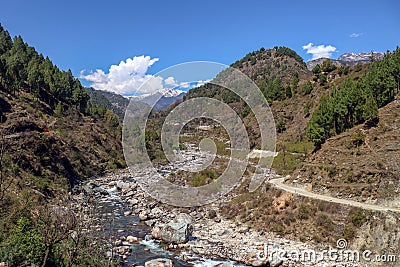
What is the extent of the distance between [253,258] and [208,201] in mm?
10768

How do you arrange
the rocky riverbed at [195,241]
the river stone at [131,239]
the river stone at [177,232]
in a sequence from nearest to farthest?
the rocky riverbed at [195,241], the river stone at [177,232], the river stone at [131,239]

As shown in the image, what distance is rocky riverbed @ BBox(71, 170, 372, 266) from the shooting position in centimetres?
1538

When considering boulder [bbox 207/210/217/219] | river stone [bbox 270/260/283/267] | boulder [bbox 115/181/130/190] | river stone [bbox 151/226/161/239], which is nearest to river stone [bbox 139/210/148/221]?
river stone [bbox 151/226/161/239]

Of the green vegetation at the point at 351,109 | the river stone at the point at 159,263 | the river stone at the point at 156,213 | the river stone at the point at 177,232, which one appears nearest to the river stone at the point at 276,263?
the river stone at the point at 159,263

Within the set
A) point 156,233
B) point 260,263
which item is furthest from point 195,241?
point 260,263

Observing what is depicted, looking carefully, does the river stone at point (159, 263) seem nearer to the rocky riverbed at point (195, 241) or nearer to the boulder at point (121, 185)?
the rocky riverbed at point (195, 241)

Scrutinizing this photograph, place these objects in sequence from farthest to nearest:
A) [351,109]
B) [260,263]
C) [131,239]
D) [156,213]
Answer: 1. [351,109]
2. [156,213]
3. [131,239]
4. [260,263]

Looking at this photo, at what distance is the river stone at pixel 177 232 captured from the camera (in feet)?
58.2

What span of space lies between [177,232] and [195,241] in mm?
1170

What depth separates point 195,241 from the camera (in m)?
18.0

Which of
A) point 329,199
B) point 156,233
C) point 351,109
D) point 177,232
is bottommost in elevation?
point 156,233

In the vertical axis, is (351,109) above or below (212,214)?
above

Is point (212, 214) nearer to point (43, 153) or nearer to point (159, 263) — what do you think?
point (159, 263)

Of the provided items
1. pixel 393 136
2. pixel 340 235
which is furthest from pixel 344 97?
pixel 340 235
